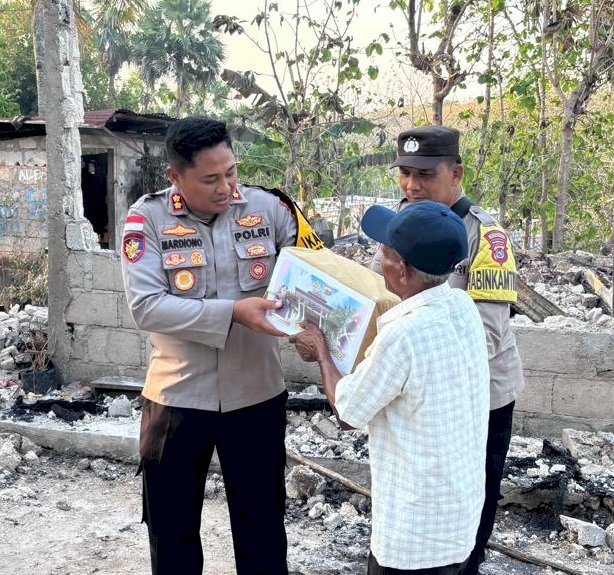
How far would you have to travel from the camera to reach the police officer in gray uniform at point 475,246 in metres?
2.54

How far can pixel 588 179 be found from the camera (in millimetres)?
10867

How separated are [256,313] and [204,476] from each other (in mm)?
684

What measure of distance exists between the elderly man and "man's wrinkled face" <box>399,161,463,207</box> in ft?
2.38

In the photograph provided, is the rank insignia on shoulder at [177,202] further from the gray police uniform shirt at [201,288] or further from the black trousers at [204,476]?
the black trousers at [204,476]

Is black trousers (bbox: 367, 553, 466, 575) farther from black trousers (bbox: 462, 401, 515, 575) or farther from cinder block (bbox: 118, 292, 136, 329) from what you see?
cinder block (bbox: 118, 292, 136, 329)

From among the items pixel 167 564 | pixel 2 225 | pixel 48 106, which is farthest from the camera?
A: pixel 2 225

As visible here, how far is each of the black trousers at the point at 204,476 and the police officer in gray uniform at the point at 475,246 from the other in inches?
29.8

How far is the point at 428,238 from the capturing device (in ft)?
5.86

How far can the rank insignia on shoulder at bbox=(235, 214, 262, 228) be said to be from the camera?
2.49 metres

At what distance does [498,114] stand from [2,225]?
26.9 ft

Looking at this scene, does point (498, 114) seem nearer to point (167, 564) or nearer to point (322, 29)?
point (322, 29)

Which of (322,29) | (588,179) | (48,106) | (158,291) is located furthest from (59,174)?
(588,179)

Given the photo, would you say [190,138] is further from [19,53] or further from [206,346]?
[19,53]

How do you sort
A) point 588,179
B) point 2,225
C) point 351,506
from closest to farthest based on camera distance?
point 351,506 → point 588,179 → point 2,225
